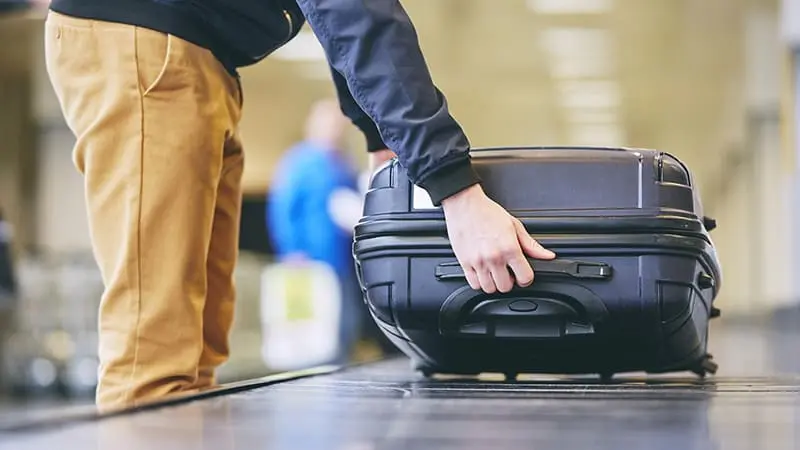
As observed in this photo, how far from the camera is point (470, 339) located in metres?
1.57

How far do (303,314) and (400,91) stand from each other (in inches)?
157

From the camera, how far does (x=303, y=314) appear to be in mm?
5332

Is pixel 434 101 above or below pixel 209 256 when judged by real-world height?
above

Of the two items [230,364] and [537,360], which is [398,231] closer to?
[537,360]

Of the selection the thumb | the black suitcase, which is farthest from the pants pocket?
the thumb

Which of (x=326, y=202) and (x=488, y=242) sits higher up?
(x=326, y=202)

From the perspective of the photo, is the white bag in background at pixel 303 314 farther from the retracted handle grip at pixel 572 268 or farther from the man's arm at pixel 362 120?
the retracted handle grip at pixel 572 268

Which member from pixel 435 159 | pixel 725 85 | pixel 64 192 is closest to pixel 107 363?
pixel 435 159

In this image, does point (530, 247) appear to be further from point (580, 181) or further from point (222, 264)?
point (222, 264)

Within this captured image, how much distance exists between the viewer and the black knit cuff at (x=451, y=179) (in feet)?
4.75

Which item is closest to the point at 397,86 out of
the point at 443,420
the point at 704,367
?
the point at 443,420

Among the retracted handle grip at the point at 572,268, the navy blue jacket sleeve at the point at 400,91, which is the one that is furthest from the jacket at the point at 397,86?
the retracted handle grip at the point at 572,268

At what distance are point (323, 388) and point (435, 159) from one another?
0.42 metres

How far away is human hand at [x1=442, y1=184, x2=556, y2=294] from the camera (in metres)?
1.44
